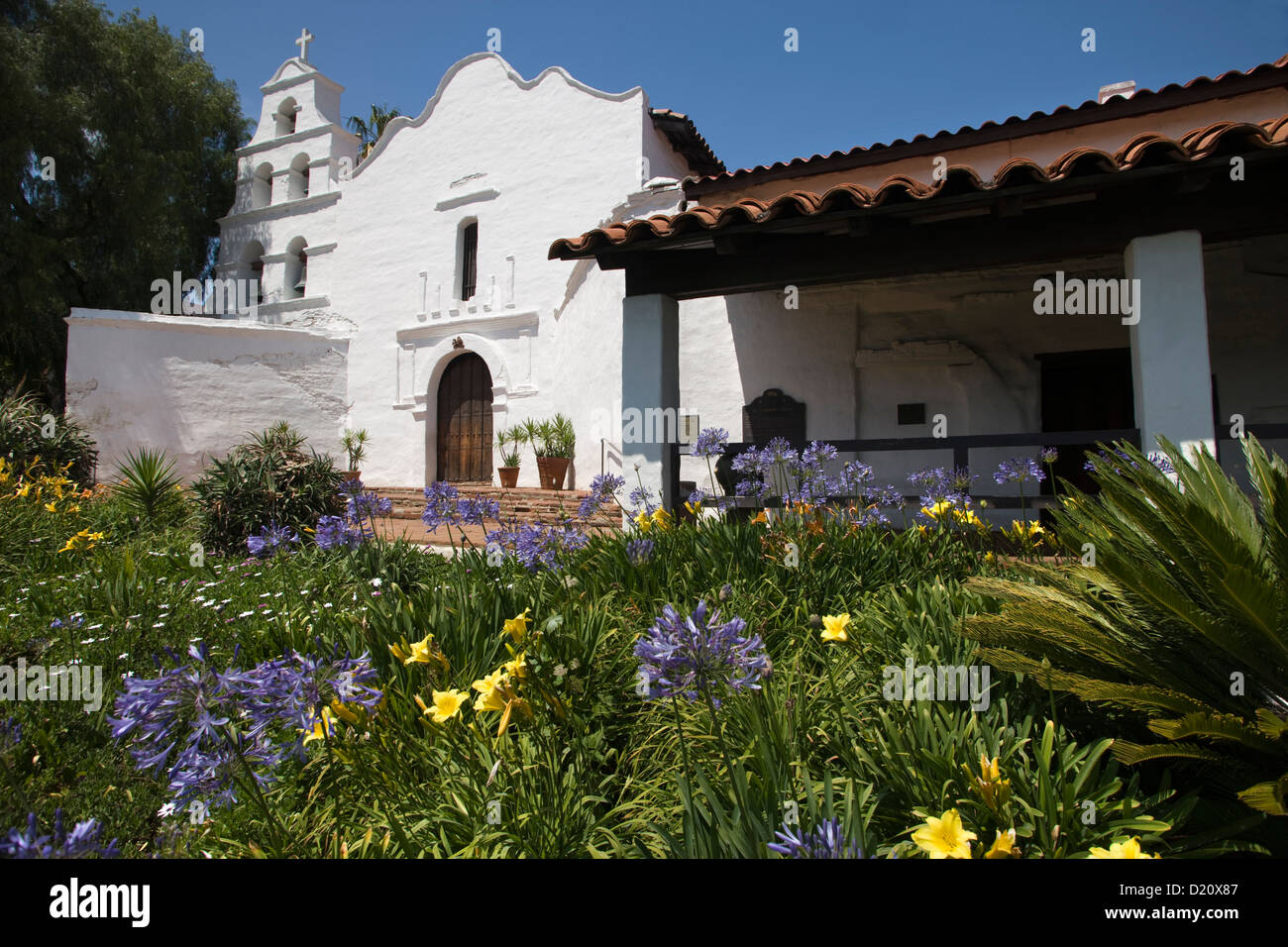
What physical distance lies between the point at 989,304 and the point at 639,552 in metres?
6.25

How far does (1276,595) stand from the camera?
1509mm

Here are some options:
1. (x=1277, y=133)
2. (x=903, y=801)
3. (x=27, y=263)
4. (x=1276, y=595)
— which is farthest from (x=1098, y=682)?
(x=27, y=263)

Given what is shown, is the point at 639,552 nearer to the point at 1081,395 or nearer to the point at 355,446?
the point at 1081,395

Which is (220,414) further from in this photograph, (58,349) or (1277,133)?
(1277,133)

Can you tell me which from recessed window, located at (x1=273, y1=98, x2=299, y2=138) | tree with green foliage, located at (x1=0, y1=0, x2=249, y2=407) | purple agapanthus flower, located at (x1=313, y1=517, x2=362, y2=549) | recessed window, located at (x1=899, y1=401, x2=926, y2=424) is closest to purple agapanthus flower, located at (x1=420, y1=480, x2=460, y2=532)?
purple agapanthus flower, located at (x1=313, y1=517, x2=362, y2=549)

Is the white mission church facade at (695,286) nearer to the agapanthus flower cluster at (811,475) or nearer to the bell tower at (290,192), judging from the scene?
the bell tower at (290,192)

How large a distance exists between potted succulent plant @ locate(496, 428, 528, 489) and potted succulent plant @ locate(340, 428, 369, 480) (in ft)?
10.6

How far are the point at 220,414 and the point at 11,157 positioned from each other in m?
6.38

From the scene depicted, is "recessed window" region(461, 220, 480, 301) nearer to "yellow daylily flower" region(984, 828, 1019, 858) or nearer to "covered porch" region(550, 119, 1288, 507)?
"covered porch" region(550, 119, 1288, 507)

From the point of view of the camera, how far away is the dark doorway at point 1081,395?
7.73 metres

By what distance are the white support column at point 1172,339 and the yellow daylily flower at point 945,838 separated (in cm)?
427

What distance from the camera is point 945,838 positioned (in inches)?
51.7

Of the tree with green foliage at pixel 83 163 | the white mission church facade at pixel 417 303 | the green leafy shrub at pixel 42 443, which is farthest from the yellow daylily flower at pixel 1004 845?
the tree with green foliage at pixel 83 163

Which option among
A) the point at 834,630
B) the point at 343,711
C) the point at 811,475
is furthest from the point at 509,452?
the point at 343,711
